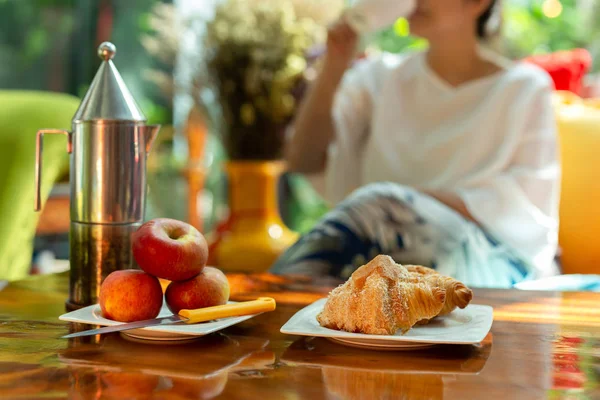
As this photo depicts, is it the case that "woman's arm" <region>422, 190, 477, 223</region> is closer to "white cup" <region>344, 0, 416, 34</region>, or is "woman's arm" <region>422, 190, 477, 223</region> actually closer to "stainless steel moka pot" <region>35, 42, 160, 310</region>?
"white cup" <region>344, 0, 416, 34</region>

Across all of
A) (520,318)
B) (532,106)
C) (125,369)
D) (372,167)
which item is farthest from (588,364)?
(372,167)

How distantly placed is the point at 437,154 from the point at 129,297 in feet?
→ 4.62

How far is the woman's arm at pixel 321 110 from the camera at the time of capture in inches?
83.0

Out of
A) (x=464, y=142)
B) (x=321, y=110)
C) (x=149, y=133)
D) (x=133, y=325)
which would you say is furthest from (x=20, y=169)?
(x=133, y=325)

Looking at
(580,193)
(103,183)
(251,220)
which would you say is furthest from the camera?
(251,220)

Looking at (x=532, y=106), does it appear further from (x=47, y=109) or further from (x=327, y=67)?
(x=47, y=109)

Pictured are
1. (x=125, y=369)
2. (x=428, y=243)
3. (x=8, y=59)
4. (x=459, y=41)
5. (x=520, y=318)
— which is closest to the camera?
(x=125, y=369)

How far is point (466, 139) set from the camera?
2.02m

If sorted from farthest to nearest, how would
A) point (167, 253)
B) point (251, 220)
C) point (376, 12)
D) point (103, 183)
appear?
point (251, 220) → point (376, 12) → point (103, 183) → point (167, 253)

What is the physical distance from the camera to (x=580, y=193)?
6.57 ft

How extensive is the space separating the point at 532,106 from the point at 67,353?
1.51m

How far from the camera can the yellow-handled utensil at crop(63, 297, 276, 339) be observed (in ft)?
2.42

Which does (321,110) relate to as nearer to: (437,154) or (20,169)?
(437,154)

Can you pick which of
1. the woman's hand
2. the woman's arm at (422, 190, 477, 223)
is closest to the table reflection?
the woman's arm at (422, 190, 477, 223)
